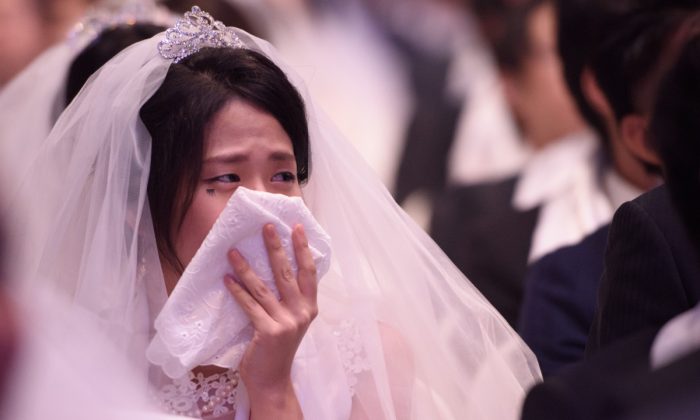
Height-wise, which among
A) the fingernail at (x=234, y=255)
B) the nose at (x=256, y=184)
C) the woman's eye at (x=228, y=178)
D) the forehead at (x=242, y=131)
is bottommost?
the fingernail at (x=234, y=255)

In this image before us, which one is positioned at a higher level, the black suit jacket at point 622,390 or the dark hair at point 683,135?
the dark hair at point 683,135

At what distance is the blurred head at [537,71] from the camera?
13.4 ft

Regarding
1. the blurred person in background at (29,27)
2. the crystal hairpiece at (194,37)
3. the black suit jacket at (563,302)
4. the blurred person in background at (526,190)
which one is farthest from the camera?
the blurred person in background at (29,27)

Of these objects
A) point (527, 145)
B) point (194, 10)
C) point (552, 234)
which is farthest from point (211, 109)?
point (527, 145)

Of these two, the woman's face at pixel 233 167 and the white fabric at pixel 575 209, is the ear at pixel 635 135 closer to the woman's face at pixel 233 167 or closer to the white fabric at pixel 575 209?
the white fabric at pixel 575 209

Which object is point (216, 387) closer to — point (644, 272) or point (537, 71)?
point (644, 272)

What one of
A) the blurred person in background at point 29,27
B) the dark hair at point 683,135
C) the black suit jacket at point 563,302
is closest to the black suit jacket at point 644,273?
the dark hair at point 683,135

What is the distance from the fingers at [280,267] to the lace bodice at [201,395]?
A: 0.23 m

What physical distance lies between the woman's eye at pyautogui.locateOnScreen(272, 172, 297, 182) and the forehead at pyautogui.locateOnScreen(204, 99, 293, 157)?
0.15 ft

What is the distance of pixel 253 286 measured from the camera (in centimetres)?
196

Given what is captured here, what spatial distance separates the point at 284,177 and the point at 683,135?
82cm

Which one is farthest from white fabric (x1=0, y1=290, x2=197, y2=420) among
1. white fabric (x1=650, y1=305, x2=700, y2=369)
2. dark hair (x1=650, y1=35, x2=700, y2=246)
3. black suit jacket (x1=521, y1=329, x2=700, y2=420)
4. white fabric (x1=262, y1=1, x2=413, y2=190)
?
white fabric (x1=262, y1=1, x2=413, y2=190)

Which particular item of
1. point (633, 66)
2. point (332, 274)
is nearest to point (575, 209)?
point (633, 66)

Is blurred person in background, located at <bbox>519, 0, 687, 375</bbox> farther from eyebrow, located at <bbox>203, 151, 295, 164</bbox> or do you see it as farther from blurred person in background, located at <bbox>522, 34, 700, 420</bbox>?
blurred person in background, located at <bbox>522, 34, 700, 420</bbox>
